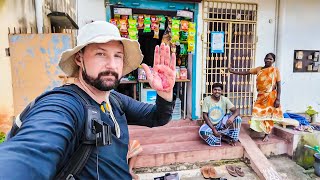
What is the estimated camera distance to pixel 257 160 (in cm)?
438

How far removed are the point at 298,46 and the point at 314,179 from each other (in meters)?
3.43

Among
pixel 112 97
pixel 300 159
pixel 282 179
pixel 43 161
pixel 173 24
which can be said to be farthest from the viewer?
pixel 173 24

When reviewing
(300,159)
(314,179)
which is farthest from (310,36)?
(314,179)

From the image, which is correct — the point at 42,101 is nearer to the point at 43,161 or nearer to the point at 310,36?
the point at 43,161

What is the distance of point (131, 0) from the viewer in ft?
16.5

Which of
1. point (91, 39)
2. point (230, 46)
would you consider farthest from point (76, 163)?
point (230, 46)

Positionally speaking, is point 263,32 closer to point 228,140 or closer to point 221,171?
point 228,140

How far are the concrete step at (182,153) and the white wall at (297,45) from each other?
2641 mm

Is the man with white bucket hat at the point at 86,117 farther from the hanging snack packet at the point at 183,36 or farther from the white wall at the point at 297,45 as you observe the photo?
the white wall at the point at 297,45

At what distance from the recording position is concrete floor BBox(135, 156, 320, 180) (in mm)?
4145

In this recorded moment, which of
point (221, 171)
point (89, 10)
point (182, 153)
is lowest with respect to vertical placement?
point (221, 171)

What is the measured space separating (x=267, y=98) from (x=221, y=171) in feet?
5.86

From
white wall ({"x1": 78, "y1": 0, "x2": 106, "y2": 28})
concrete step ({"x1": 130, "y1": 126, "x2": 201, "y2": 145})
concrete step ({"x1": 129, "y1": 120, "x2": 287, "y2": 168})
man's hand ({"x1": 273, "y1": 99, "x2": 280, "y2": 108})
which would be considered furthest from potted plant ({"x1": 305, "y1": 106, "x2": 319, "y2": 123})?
white wall ({"x1": 78, "y1": 0, "x2": 106, "y2": 28})

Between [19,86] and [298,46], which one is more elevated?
[298,46]
